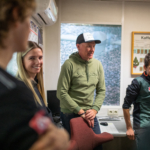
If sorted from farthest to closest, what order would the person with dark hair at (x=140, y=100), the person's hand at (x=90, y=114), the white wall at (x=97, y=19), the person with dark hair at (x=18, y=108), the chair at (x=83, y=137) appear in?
the white wall at (x=97, y=19) → the person with dark hair at (x=140, y=100) → the person's hand at (x=90, y=114) → the chair at (x=83, y=137) → the person with dark hair at (x=18, y=108)

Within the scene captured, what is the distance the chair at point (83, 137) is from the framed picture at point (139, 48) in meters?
1.68

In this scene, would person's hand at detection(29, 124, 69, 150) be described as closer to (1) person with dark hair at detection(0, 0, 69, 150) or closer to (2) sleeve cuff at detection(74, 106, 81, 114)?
(1) person with dark hair at detection(0, 0, 69, 150)

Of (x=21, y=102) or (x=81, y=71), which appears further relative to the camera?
(x=81, y=71)

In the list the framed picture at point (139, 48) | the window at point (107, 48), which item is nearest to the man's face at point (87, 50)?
the window at point (107, 48)

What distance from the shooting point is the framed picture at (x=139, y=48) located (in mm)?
2486

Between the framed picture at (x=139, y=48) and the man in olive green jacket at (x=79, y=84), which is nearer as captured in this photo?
the man in olive green jacket at (x=79, y=84)

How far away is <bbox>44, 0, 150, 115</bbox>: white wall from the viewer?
2457 mm

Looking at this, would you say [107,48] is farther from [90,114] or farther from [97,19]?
[90,114]

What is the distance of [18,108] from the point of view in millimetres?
342

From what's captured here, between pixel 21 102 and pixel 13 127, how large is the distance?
59mm

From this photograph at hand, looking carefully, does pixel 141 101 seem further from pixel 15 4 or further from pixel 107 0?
pixel 107 0

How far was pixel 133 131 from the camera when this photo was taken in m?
1.49

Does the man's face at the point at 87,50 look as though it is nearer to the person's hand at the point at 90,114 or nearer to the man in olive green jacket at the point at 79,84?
the man in olive green jacket at the point at 79,84

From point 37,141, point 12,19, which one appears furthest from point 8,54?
point 37,141
